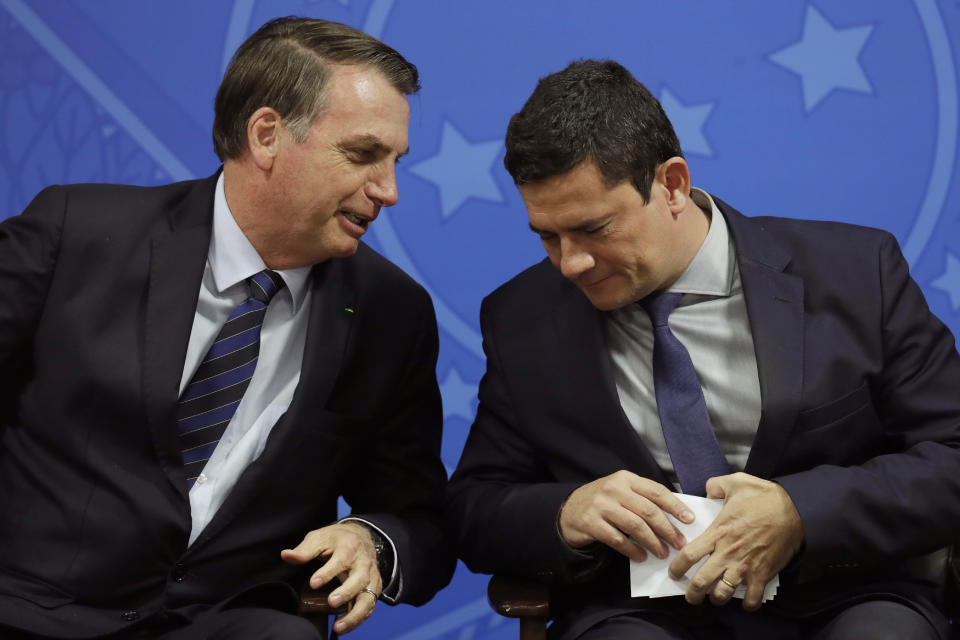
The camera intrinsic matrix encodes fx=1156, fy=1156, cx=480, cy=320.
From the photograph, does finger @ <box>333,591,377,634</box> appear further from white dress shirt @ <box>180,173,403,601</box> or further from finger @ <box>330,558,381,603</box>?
white dress shirt @ <box>180,173,403,601</box>

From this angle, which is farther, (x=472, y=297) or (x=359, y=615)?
(x=472, y=297)

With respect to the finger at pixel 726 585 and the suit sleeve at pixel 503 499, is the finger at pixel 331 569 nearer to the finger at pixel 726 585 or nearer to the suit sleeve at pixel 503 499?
the suit sleeve at pixel 503 499

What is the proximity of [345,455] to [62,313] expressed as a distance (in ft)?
2.15

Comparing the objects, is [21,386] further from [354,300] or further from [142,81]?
[142,81]

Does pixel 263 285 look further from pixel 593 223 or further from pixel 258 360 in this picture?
pixel 593 223

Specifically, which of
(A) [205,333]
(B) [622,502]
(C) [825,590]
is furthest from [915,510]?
(A) [205,333]

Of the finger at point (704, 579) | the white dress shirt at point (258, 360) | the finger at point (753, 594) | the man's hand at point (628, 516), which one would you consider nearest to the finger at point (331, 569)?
the white dress shirt at point (258, 360)

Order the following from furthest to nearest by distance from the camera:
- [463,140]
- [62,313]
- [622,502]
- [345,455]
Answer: [463,140] → [345,455] → [62,313] → [622,502]

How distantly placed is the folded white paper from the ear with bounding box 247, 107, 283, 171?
3.58 ft

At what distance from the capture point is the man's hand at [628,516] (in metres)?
2.12

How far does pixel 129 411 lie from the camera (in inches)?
89.5

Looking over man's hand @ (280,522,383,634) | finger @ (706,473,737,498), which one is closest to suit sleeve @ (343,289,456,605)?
man's hand @ (280,522,383,634)

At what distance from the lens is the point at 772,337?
228 centimetres

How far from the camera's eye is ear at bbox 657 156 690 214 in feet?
7.64
